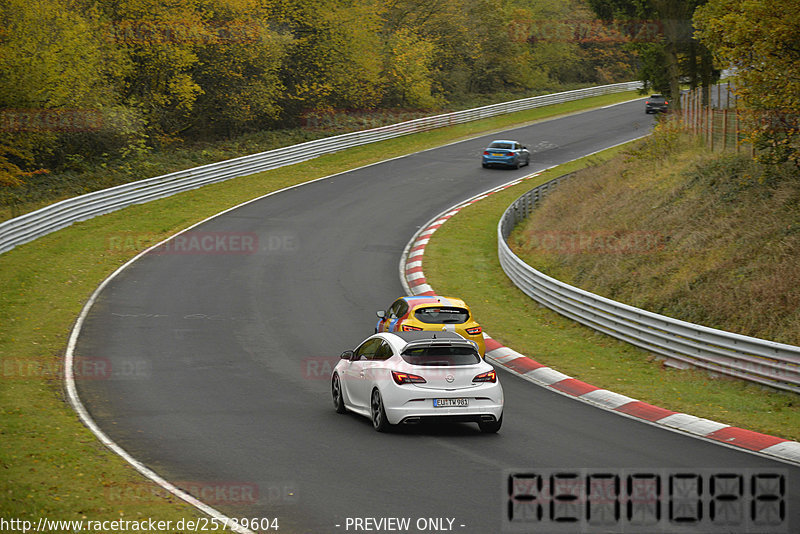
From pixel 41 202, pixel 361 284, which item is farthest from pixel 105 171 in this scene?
pixel 361 284

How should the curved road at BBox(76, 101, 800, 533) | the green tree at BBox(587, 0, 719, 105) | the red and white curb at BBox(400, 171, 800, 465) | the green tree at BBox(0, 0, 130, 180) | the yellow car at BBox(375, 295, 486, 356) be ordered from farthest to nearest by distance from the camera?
the green tree at BBox(587, 0, 719, 105), the green tree at BBox(0, 0, 130, 180), the yellow car at BBox(375, 295, 486, 356), the red and white curb at BBox(400, 171, 800, 465), the curved road at BBox(76, 101, 800, 533)

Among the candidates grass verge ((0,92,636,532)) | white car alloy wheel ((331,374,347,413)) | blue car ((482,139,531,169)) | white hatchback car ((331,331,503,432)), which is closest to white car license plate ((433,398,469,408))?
white hatchback car ((331,331,503,432))

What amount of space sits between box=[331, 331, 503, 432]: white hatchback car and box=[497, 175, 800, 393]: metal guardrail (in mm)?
5682

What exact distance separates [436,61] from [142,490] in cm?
6361

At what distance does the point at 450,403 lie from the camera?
12.6 m

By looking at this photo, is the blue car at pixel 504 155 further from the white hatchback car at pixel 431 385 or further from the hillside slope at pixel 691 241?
the white hatchback car at pixel 431 385

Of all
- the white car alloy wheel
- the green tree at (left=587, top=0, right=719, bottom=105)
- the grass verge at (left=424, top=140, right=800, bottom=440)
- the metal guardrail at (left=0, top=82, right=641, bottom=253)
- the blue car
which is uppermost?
the green tree at (left=587, top=0, right=719, bottom=105)

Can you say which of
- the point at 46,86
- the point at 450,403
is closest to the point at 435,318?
the point at 450,403

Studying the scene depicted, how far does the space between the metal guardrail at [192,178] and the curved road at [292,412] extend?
192 inches

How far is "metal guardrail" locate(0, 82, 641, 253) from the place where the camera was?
2984 centimetres

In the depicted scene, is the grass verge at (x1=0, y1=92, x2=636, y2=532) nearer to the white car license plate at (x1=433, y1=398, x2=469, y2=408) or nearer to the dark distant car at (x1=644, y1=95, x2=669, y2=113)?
the white car license plate at (x1=433, y1=398, x2=469, y2=408)

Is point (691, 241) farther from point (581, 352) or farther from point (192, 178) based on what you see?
point (192, 178)

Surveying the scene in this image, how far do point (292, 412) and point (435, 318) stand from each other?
4529 millimetres

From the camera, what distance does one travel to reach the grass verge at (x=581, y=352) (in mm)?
14531
